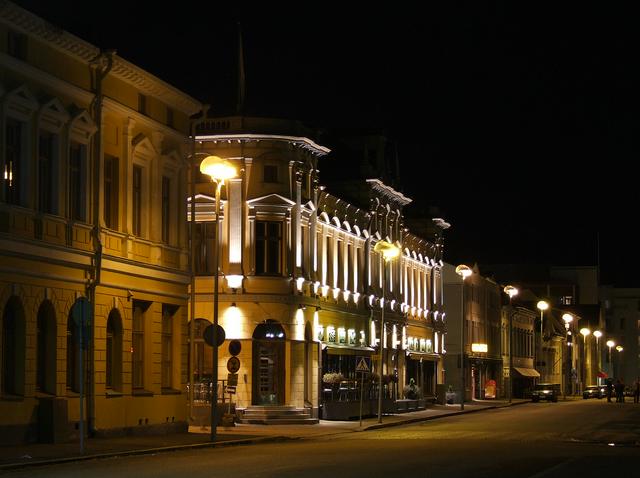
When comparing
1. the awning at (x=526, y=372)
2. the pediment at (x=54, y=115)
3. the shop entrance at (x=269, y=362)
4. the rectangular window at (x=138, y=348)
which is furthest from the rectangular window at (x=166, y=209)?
the awning at (x=526, y=372)

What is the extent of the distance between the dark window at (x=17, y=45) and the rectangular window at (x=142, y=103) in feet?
22.7

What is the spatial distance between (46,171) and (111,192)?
148 inches

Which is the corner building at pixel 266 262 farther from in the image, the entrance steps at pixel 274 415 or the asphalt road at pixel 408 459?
the asphalt road at pixel 408 459

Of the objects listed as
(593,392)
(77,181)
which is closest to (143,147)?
(77,181)

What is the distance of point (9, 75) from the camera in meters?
30.8

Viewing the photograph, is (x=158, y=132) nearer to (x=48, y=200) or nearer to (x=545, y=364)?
(x=48, y=200)

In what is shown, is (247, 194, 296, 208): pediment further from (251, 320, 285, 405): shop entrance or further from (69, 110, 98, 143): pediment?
(69, 110, 98, 143): pediment

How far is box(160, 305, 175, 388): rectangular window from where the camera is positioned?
40.1 meters

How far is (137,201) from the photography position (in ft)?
125

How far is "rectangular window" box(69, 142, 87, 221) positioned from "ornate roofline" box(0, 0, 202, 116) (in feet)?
7.59

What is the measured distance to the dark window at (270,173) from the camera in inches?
2041

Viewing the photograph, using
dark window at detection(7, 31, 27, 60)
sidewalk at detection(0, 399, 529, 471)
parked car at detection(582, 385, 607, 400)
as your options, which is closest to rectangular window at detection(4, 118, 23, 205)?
dark window at detection(7, 31, 27, 60)

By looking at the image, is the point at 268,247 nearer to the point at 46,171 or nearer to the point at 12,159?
the point at 46,171

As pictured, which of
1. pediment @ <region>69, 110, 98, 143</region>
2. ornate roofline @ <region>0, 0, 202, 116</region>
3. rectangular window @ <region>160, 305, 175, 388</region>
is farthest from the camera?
rectangular window @ <region>160, 305, 175, 388</region>
